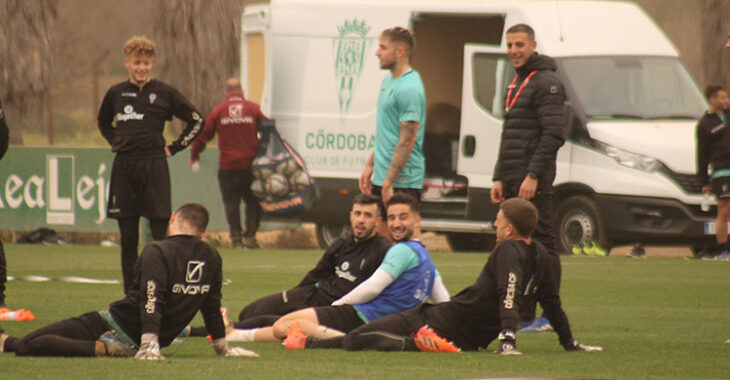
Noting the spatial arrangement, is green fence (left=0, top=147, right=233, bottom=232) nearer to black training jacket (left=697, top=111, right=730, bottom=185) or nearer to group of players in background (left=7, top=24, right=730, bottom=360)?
black training jacket (left=697, top=111, right=730, bottom=185)

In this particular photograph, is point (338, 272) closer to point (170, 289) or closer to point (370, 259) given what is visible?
point (370, 259)

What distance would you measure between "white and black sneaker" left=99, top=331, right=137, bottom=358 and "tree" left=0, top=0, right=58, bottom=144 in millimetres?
16432

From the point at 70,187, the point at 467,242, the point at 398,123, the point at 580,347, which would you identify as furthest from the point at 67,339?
the point at 70,187

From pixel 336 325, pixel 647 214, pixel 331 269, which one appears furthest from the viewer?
pixel 647 214

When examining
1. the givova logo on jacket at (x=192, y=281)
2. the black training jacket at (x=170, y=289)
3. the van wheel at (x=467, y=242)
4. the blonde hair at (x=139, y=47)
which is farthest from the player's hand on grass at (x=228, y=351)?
the van wheel at (x=467, y=242)

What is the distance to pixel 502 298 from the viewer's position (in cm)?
780

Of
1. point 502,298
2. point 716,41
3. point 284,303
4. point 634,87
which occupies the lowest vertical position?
point 284,303

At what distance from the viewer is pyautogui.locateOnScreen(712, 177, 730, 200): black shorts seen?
51.4 ft

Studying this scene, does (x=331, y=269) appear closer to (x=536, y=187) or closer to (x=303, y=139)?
(x=536, y=187)

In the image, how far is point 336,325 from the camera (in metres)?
8.66

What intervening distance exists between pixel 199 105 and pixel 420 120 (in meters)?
13.4

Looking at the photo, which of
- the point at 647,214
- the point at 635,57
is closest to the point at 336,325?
the point at 647,214

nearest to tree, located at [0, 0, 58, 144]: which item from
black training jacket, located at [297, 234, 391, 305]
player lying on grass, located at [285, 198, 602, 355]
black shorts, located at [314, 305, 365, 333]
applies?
black training jacket, located at [297, 234, 391, 305]

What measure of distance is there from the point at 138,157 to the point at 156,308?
10.5 feet
